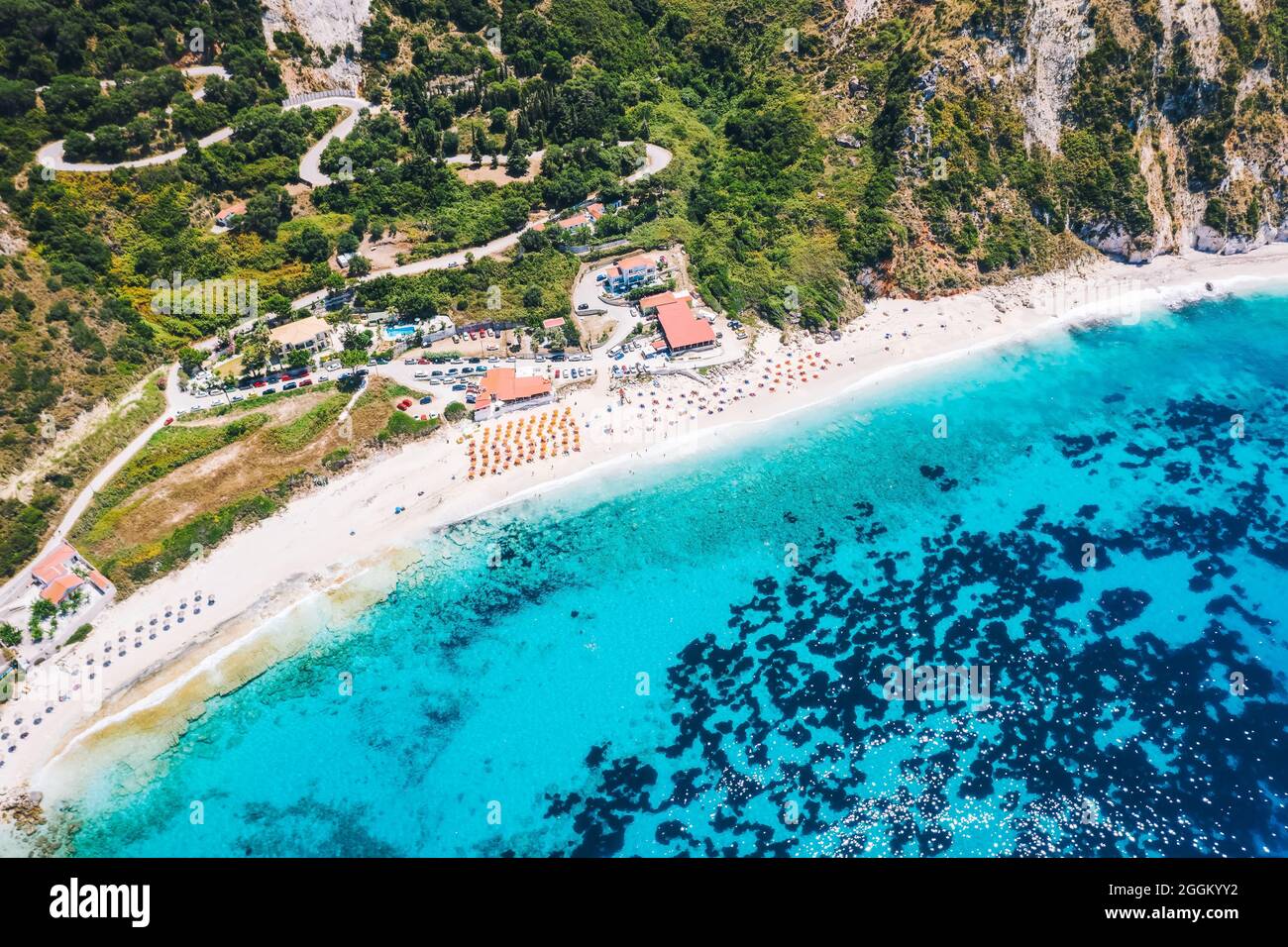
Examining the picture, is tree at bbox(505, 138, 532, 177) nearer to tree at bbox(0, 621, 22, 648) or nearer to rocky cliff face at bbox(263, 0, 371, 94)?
rocky cliff face at bbox(263, 0, 371, 94)

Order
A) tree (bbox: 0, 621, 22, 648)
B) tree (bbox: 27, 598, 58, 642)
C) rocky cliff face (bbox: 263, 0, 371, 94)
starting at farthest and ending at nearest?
rocky cliff face (bbox: 263, 0, 371, 94) < tree (bbox: 27, 598, 58, 642) < tree (bbox: 0, 621, 22, 648)

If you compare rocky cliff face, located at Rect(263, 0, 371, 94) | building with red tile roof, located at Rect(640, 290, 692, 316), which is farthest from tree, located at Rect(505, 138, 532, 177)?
building with red tile roof, located at Rect(640, 290, 692, 316)

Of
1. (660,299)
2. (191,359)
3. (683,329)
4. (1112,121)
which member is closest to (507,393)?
(683,329)

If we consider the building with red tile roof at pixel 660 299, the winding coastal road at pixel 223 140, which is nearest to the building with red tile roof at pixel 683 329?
the building with red tile roof at pixel 660 299

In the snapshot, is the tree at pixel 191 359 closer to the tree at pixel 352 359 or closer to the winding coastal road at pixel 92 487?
the winding coastal road at pixel 92 487

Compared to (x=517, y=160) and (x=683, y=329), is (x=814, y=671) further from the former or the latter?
(x=517, y=160)

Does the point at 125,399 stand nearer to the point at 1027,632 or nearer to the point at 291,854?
the point at 291,854
